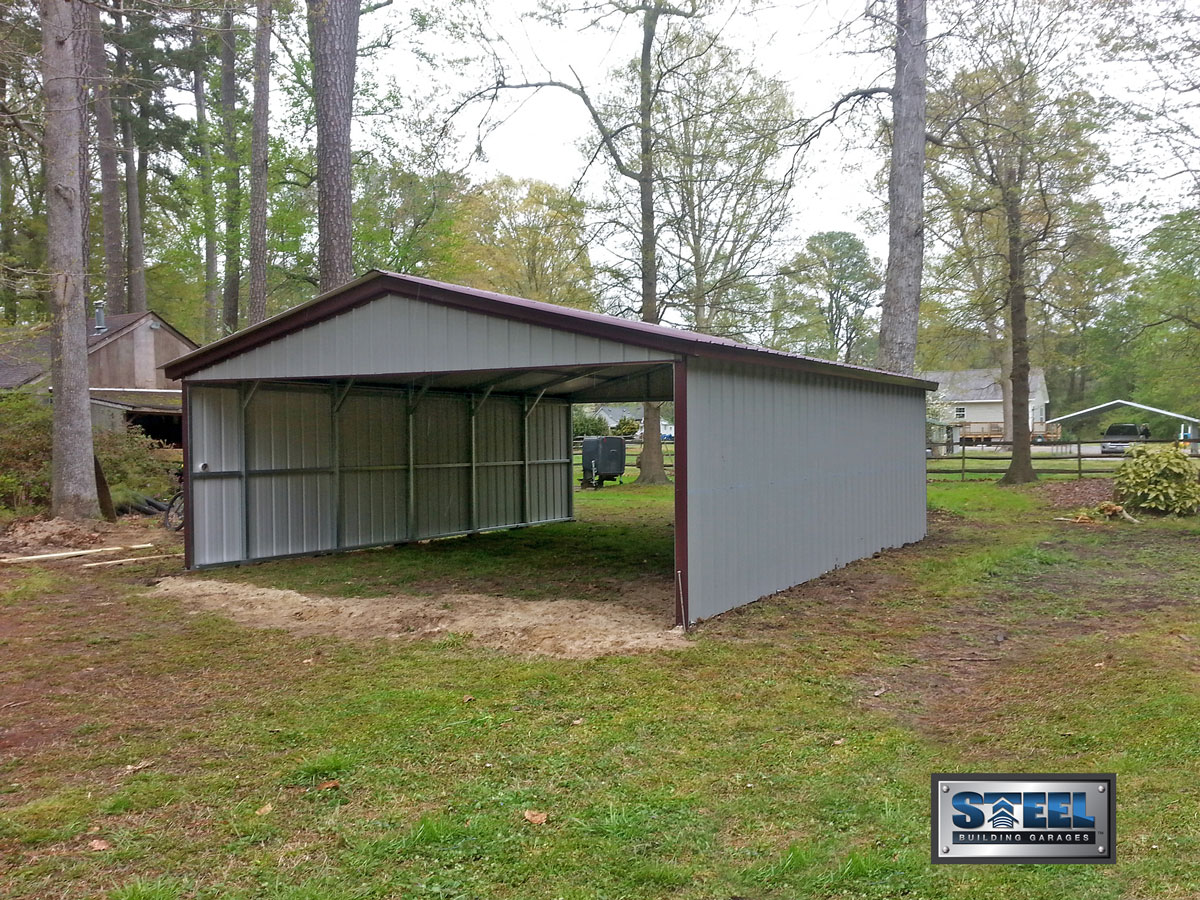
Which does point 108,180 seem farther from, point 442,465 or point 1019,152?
point 1019,152

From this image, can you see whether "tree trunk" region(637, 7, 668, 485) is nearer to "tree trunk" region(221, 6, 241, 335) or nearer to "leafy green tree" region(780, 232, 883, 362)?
"tree trunk" region(221, 6, 241, 335)

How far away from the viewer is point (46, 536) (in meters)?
11.5

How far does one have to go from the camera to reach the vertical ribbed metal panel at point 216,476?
934 centimetres

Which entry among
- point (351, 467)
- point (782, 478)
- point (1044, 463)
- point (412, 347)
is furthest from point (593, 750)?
point (1044, 463)

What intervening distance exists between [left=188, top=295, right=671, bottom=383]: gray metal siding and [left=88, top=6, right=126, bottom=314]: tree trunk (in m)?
12.9

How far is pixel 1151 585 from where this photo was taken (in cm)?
769

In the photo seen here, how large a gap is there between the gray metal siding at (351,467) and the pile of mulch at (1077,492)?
8.94m

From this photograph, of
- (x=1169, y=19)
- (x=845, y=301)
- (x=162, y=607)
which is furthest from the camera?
(x=845, y=301)

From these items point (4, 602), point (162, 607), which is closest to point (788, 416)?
point (162, 607)

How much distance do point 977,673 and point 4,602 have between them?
7.91 meters

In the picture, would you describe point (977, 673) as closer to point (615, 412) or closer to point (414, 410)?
point (414, 410)

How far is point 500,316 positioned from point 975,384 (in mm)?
47670

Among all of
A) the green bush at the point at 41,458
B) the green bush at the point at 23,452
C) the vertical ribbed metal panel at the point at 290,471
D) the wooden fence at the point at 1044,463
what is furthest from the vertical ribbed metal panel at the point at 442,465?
the wooden fence at the point at 1044,463

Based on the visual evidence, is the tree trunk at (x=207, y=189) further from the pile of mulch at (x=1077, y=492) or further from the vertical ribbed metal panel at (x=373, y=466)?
the pile of mulch at (x=1077, y=492)
